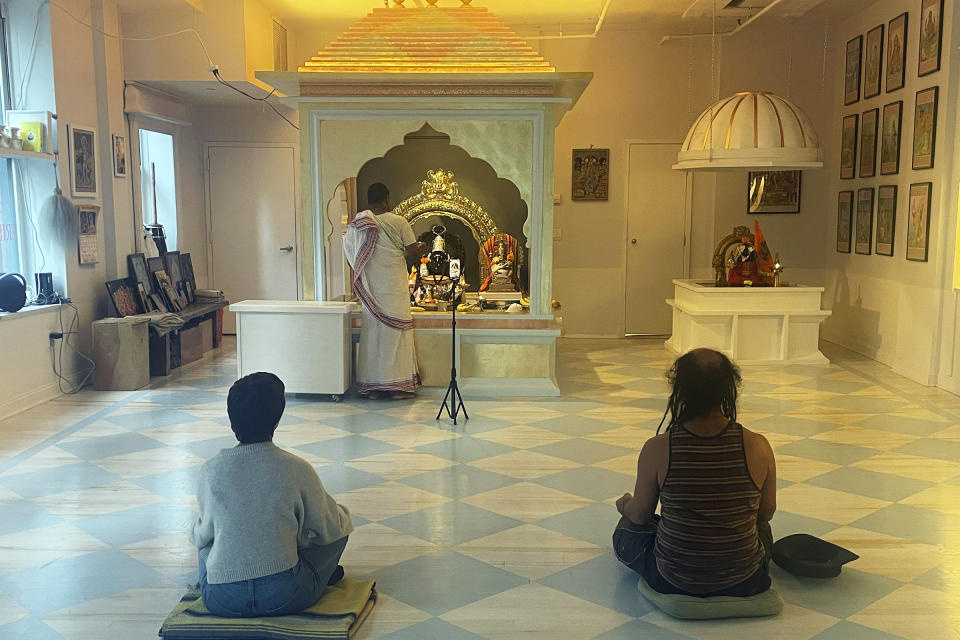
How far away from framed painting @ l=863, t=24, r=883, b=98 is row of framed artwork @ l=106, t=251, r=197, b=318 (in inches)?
299

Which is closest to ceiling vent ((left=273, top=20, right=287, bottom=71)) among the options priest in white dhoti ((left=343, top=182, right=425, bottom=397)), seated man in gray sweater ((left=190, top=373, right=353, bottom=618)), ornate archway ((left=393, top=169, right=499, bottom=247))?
ornate archway ((left=393, top=169, right=499, bottom=247))

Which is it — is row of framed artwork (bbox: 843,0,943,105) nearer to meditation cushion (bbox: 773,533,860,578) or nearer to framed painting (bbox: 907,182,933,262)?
framed painting (bbox: 907,182,933,262)

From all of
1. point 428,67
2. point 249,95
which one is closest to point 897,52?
point 428,67

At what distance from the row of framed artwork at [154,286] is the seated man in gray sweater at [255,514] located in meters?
5.61

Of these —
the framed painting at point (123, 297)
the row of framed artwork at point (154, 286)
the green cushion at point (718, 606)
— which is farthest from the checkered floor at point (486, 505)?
the row of framed artwork at point (154, 286)

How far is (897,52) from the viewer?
8.74 meters

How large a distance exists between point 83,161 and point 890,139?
25.2ft

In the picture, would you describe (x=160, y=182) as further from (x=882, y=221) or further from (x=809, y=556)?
(x=809, y=556)

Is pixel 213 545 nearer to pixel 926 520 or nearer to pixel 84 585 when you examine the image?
pixel 84 585

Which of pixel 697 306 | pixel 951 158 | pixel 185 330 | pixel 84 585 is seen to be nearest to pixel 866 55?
pixel 951 158

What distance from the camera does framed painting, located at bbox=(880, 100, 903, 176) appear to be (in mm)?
8688

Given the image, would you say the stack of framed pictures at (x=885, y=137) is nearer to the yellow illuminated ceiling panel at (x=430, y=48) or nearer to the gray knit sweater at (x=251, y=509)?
the yellow illuminated ceiling panel at (x=430, y=48)

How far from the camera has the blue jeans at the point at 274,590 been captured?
10.3 ft

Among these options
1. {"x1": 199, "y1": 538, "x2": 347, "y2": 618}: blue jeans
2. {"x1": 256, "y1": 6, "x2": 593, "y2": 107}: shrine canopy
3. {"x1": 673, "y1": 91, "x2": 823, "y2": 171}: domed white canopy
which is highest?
{"x1": 256, "y1": 6, "x2": 593, "y2": 107}: shrine canopy
